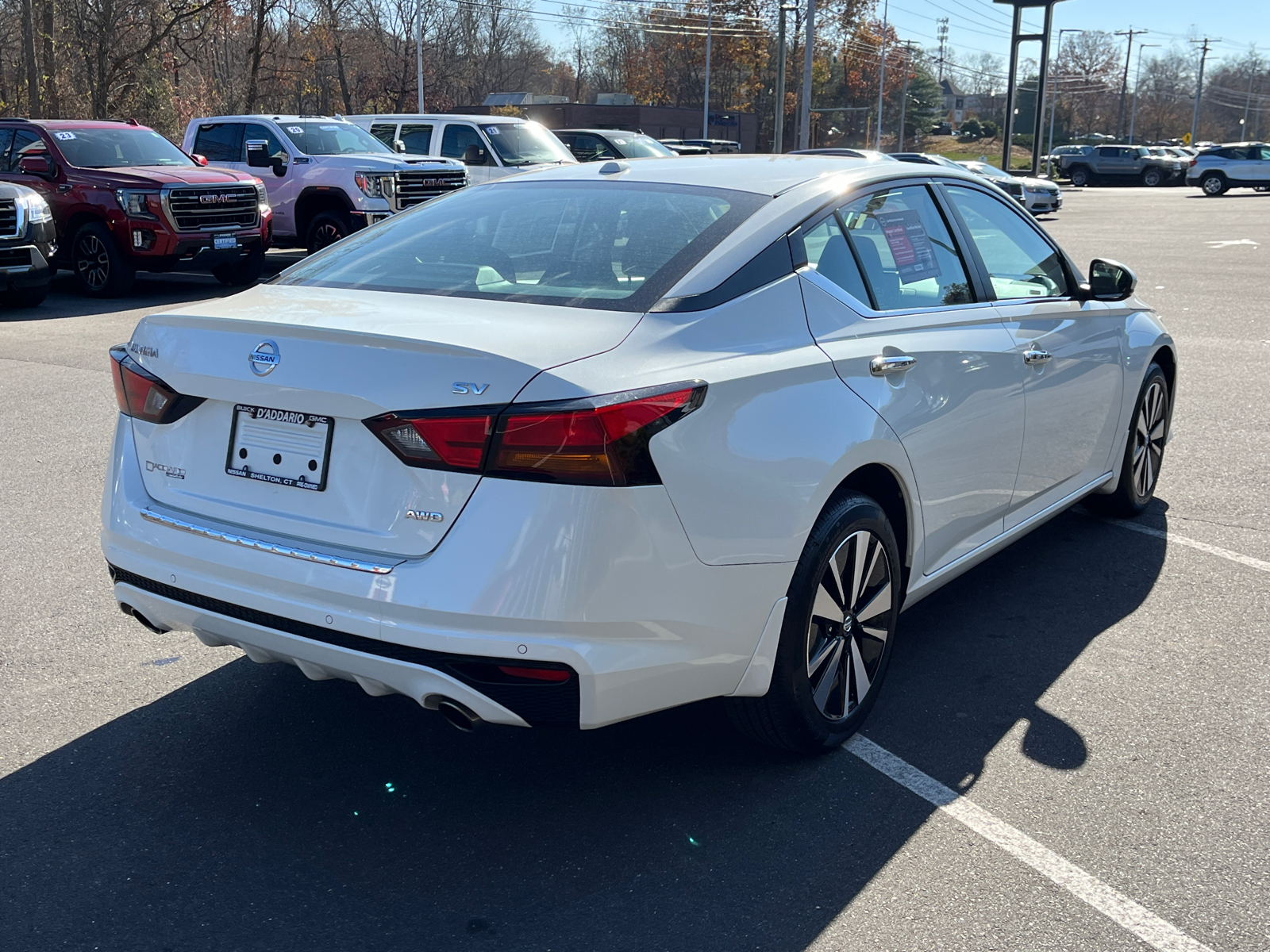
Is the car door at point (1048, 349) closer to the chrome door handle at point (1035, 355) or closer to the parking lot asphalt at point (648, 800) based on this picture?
the chrome door handle at point (1035, 355)

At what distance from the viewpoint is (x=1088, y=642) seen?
4.45 metres

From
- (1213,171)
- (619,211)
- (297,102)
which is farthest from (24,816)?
(297,102)

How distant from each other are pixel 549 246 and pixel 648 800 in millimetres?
1621

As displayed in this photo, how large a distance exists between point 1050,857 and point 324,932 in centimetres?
175

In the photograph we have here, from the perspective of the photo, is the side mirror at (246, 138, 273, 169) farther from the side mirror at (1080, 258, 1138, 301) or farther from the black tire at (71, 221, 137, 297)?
the side mirror at (1080, 258, 1138, 301)

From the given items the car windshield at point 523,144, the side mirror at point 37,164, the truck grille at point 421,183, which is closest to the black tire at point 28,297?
the side mirror at point 37,164

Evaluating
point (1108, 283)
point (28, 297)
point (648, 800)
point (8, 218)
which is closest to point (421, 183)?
point (28, 297)

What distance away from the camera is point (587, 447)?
2.70 m

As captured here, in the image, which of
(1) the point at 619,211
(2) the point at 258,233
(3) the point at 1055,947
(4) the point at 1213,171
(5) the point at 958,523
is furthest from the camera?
Result: (4) the point at 1213,171

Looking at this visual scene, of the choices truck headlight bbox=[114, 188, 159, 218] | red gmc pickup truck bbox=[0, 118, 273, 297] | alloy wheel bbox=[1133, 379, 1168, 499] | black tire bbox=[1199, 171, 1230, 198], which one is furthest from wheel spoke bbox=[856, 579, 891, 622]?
black tire bbox=[1199, 171, 1230, 198]

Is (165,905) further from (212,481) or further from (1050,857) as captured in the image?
(1050,857)

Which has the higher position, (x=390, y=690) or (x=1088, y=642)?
(x=390, y=690)

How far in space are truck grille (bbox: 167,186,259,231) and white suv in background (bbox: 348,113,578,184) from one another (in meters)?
Result: 3.60

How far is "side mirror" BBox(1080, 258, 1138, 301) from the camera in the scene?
504 cm
